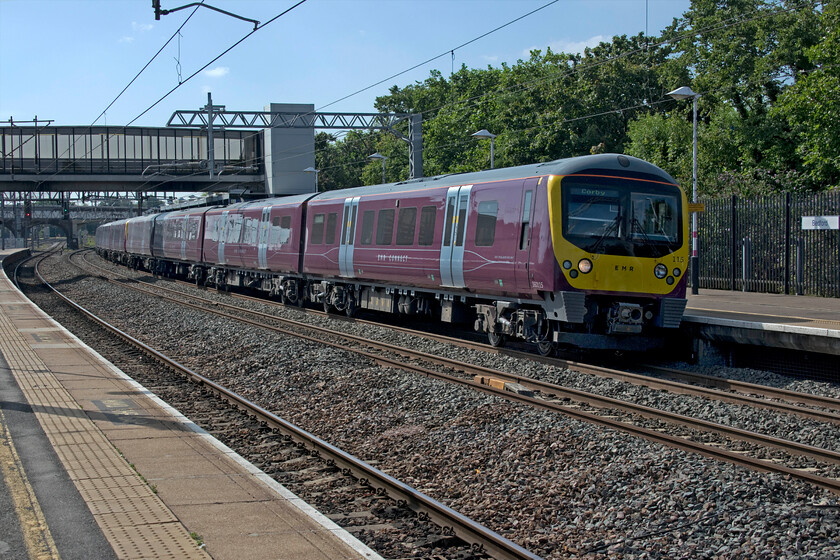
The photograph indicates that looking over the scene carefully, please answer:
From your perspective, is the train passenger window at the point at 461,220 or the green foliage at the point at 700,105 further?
the green foliage at the point at 700,105

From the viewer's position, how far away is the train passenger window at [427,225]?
54.9 feet

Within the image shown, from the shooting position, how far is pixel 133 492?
6.74 m

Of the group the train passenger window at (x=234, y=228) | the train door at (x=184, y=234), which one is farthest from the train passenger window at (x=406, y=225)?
the train door at (x=184, y=234)

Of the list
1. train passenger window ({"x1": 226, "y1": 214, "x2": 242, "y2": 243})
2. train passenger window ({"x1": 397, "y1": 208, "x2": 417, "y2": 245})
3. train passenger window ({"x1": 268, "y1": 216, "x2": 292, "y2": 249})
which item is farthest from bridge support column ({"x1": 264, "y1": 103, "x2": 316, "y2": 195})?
train passenger window ({"x1": 397, "y1": 208, "x2": 417, "y2": 245})

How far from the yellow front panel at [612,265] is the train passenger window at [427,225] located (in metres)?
3.86

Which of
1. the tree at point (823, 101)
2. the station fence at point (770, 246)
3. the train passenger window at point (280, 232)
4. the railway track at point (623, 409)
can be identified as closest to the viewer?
the railway track at point (623, 409)

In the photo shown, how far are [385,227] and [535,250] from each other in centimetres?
582

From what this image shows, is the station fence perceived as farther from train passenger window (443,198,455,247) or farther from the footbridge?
the footbridge

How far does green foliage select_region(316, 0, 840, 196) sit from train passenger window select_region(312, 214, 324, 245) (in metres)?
16.1

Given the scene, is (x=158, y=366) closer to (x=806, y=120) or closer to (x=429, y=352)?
(x=429, y=352)

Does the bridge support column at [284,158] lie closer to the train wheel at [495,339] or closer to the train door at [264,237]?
the train door at [264,237]

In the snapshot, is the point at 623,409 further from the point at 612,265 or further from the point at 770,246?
the point at 770,246

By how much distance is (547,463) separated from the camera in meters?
7.80

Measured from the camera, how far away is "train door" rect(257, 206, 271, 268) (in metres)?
26.4
